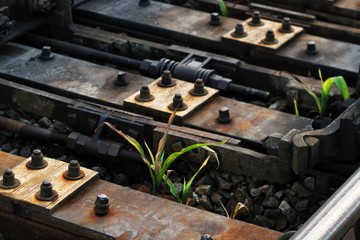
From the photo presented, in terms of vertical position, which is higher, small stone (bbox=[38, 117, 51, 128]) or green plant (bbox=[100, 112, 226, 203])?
green plant (bbox=[100, 112, 226, 203])

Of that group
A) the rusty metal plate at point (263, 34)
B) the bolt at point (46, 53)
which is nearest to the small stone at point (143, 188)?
the bolt at point (46, 53)

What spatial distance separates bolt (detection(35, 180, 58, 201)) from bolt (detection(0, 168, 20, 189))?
21 cm

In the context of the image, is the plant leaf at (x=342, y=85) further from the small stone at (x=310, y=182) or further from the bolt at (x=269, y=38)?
the bolt at (x=269, y=38)

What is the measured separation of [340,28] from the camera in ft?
30.2

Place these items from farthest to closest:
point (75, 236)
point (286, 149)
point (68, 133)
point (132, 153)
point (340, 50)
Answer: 1. point (340, 50)
2. point (68, 133)
3. point (132, 153)
4. point (286, 149)
5. point (75, 236)

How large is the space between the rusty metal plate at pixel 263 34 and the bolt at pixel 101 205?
2595mm

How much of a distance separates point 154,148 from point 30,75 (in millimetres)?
1330

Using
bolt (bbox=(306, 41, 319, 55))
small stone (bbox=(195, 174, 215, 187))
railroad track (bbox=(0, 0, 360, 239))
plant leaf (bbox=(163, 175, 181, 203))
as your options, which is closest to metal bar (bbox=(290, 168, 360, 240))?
railroad track (bbox=(0, 0, 360, 239))

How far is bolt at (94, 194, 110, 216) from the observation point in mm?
6473

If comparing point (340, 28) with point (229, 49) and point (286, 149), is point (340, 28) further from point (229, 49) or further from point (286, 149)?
point (286, 149)

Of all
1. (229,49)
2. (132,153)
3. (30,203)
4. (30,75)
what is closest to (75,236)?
(30,203)

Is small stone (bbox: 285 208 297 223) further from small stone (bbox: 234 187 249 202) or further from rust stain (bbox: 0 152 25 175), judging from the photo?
rust stain (bbox: 0 152 25 175)

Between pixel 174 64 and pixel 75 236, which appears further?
pixel 174 64

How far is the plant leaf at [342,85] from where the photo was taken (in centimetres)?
766
